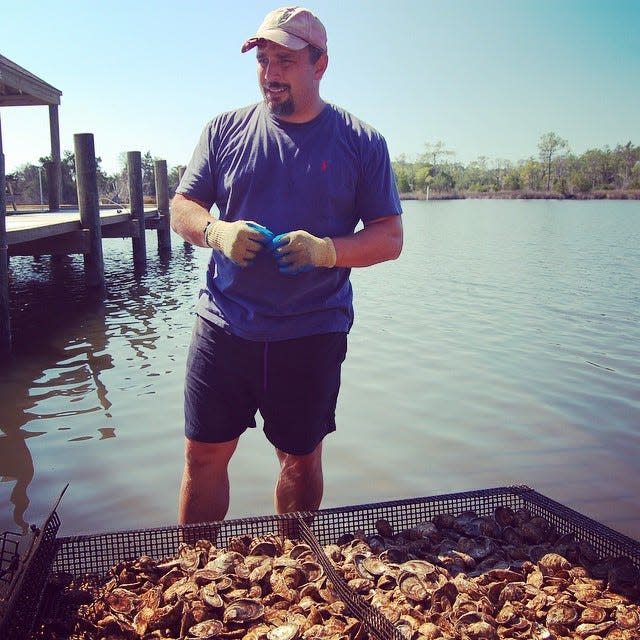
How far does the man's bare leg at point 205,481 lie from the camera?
2832mm

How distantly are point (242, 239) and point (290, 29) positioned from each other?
85 cm

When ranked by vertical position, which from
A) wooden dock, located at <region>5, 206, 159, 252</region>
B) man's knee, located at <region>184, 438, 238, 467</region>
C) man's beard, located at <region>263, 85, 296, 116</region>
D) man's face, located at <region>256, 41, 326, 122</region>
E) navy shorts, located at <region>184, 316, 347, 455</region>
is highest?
man's face, located at <region>256, 41, 326, 122</region>

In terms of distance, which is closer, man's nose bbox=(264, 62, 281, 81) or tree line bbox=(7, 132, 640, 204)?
man's nose bbox=(264, 62, 281, 81)

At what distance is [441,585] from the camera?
232cm

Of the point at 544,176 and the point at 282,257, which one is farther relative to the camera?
the point at 544,176

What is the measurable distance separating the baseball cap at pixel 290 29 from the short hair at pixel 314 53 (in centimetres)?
2

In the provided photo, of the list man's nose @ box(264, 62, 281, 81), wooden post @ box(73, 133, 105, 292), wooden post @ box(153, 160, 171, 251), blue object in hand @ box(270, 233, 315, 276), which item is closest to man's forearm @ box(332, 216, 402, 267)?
blue object in hand @ box(270, 233, 315, 276)

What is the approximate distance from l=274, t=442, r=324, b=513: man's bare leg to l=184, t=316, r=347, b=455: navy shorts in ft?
0.32

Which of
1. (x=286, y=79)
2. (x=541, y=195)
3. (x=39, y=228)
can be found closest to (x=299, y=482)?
(x=286, y=79)

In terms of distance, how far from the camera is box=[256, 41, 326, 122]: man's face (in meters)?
2.62

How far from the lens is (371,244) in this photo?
270 cm

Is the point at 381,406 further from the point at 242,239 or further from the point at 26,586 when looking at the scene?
A: the point at 26,586

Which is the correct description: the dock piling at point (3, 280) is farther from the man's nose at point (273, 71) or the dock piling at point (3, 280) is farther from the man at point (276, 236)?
the man's nose at point (273, 71)

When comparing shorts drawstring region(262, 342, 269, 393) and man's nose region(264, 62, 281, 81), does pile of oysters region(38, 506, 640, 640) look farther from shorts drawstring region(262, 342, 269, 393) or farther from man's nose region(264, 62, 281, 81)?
man's nose region(264, 62, 281, 81)
